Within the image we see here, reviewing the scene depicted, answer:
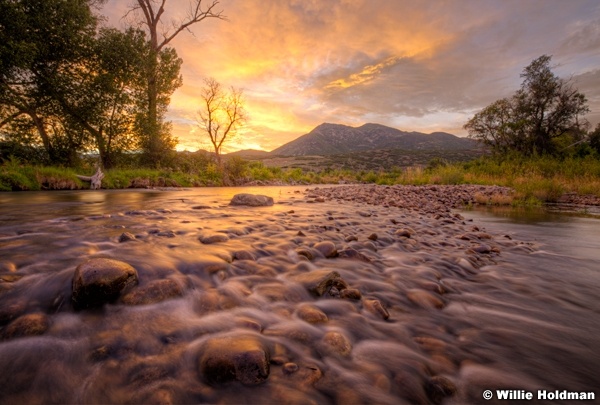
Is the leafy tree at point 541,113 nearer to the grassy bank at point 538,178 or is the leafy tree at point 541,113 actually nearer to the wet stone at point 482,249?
the grassy bank at point 538,178

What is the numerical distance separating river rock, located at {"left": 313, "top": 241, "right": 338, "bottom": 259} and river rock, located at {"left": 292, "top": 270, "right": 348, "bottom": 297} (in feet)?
2.50

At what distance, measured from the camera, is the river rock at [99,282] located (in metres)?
1.69

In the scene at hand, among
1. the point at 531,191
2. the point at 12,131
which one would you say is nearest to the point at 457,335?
the point at 531,191

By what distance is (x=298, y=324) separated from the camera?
1.68 meters

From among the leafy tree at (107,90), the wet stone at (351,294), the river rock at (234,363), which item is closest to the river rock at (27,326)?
the river rock at (234,363)

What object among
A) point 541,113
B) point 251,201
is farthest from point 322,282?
point 541,113

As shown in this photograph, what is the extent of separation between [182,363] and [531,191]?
13871mm

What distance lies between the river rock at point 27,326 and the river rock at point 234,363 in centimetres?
95

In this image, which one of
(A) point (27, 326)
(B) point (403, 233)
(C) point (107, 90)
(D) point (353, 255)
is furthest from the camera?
(C) point (107, 90)

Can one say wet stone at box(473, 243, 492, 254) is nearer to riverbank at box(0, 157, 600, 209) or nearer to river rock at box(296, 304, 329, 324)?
river rock at box(296, 304, 329, 324)

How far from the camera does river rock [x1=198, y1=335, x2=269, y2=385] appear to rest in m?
1.17

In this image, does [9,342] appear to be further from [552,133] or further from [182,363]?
[552,133]

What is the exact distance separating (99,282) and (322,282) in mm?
1580

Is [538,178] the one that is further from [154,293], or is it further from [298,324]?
[154,293]
